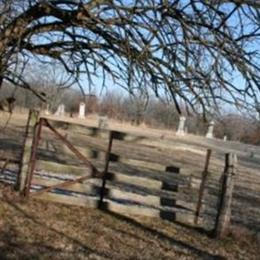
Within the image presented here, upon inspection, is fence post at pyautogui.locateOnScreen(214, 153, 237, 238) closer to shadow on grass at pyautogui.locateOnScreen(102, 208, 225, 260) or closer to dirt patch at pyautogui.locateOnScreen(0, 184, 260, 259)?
dirt patch at pyautogui.locateOnScreen(0, 184, 260, 259)

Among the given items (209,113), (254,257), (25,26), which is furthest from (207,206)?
(25,26)

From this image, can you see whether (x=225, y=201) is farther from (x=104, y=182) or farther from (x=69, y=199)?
(x=69, y=199)

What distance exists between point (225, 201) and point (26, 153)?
354cm

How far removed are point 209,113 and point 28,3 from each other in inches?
134

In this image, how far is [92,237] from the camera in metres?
9.41

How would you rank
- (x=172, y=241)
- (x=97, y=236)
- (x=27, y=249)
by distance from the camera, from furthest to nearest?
(x=172, y=241)
(x=97, y=236)
(x=27, y=249)

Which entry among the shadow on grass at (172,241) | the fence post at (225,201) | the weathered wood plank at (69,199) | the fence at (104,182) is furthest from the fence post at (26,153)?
the fence post at (225,201)

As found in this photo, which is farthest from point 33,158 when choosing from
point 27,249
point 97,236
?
point 27,249

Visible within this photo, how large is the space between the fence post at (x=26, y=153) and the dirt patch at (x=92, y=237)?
0.24m

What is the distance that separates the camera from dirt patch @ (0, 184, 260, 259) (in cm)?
846

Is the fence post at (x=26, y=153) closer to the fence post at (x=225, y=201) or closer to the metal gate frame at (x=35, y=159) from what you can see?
the metal gate frame at (x=35, y=159)

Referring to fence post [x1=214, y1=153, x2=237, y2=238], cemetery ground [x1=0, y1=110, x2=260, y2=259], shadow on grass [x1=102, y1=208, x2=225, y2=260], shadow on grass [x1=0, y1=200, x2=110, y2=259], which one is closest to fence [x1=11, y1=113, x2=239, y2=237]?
fence post [x1=214, y1=153, x2=237, y2=238]

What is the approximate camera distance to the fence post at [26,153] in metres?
11.8

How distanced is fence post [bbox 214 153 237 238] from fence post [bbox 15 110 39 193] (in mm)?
3352
